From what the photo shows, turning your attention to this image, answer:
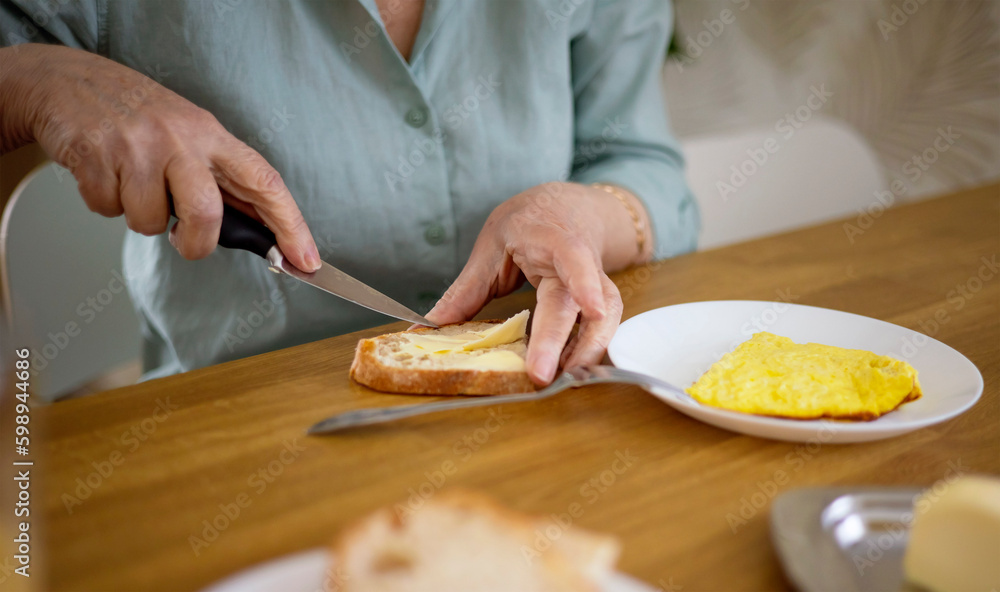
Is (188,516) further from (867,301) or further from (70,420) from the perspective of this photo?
(867,301)

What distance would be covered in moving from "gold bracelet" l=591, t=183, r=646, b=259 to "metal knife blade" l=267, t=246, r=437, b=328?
0.50m

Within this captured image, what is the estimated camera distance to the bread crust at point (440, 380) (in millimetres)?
773

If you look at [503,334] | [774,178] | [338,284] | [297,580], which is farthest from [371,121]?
[774,178]

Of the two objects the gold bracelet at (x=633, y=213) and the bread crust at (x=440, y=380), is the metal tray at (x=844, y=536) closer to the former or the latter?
→ the bread crust at (x=440, y=380)

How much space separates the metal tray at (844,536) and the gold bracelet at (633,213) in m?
0.75

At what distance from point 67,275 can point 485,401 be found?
157cm

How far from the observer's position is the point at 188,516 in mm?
566

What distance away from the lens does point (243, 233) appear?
86cm

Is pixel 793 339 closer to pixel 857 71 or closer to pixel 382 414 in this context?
pixel 382 414

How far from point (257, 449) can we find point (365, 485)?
0.41 feet

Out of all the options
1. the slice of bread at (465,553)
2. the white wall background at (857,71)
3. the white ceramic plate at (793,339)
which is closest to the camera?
the slice of bread at (465,553)

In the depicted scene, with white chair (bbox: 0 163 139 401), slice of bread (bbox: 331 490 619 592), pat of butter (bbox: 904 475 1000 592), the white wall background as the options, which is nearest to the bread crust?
slice of bread (bbox: 331 490 619 592)

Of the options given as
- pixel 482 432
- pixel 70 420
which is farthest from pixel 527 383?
pixel 70 420

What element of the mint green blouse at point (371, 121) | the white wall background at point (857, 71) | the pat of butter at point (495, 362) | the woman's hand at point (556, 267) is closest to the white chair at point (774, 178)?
the white wall background at point (857, 71)
